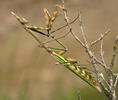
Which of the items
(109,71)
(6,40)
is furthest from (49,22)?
(6,40)

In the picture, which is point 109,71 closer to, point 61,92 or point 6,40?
point 61,92

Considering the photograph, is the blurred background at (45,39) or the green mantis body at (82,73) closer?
the green mantis body at (82,73)

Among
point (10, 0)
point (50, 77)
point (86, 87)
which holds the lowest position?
point (86, 87)

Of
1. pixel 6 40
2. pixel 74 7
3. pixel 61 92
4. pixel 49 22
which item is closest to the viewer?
pixel 49 22

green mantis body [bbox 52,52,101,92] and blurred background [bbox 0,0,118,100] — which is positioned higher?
blurred background [bbox 0,0,118,100]

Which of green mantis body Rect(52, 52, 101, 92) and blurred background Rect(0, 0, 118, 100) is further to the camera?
blurred background Rect(0, 0, 118, 100)

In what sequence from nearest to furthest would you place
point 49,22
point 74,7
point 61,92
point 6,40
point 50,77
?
1. point 49,22
2. point 61,92
3. point 50,77
4. point 6,40
5. point 74,7

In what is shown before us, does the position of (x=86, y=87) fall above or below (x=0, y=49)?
below

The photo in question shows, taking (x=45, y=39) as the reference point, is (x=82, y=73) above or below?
below

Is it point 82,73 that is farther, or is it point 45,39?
point 45,39

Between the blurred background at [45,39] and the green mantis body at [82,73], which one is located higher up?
the blurred background at [45,39]

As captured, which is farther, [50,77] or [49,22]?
[50,77]
